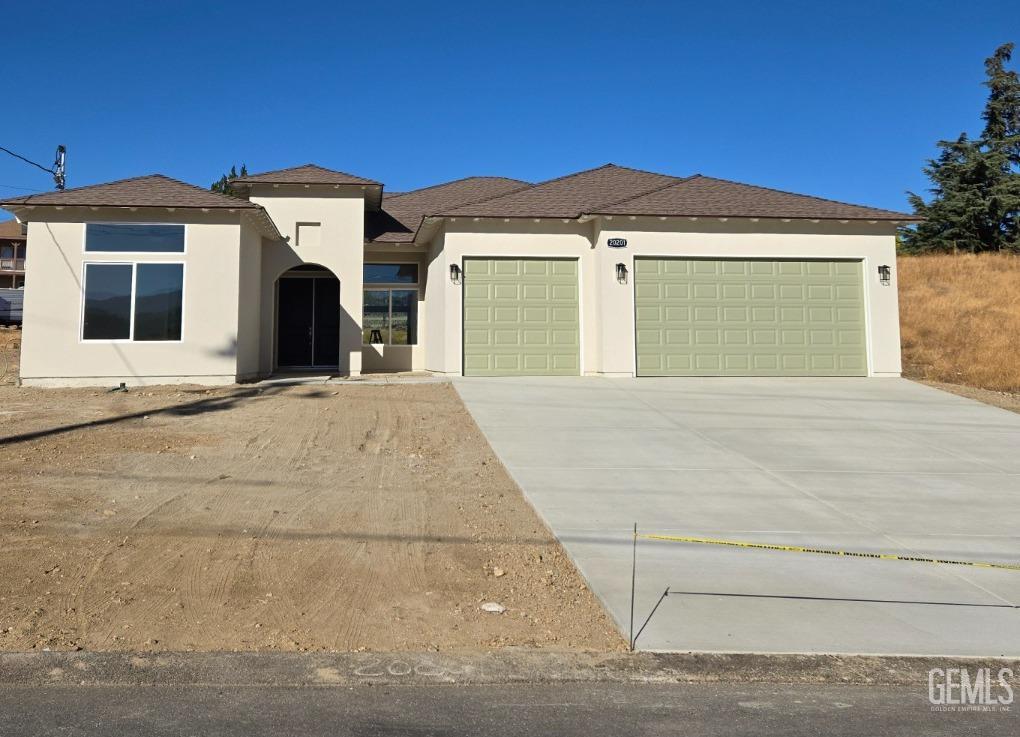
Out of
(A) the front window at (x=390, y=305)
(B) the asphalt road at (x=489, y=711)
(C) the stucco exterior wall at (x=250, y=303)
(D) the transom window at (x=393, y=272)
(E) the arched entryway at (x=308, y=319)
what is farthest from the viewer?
(D) the transom window at (x=393, y=272)

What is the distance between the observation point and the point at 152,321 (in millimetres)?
13266

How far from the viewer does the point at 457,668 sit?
350 centimetres

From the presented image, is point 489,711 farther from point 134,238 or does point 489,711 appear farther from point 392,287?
point 392,287

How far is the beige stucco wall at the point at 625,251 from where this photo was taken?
48.0ft

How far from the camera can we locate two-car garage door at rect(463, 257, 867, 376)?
14.7 meters

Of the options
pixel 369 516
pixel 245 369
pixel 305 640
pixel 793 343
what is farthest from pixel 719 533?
pixel 245 369

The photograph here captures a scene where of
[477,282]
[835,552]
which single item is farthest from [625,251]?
[835,552]

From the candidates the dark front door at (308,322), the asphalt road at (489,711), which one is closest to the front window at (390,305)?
the dark front door at (308,322)

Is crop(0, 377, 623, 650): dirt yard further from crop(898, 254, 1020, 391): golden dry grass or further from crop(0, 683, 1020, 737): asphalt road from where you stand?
crop(898, 254, 1020, 391): golden dry grass

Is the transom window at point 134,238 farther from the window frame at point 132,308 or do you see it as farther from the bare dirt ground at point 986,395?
the bare dirt ground at point 986,395

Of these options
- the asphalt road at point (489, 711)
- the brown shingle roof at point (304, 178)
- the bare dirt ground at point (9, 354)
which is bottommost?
the asphalt road at point (489, 711)

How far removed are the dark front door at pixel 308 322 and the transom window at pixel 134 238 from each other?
12.7ft

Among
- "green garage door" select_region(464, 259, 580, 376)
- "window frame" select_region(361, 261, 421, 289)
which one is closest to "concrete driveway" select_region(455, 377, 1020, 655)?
"green garage door" select_region(464, 259, 580, 376)

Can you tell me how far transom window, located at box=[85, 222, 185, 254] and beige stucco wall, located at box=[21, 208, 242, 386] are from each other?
0.37 feet
